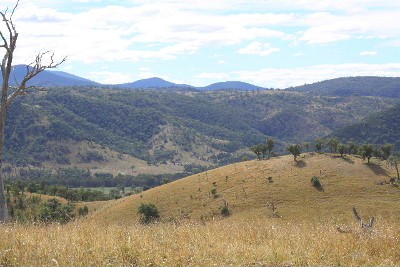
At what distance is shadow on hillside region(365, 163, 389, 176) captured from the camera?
290 feet

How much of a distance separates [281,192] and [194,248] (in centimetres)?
7836

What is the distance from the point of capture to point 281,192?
85625mm

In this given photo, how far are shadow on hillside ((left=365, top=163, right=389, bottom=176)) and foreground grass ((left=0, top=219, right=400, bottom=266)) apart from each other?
8439 cm

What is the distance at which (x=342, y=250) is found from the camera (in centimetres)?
961

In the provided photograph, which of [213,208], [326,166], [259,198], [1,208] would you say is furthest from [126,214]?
[1,208]

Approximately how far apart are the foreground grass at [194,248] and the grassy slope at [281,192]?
6329 cm

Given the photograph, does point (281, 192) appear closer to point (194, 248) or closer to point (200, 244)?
point (200, 244)

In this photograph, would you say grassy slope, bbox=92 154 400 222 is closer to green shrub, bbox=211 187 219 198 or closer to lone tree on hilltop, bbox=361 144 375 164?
green shrub, bbox=211 187 219 198

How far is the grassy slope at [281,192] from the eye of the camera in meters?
77.3

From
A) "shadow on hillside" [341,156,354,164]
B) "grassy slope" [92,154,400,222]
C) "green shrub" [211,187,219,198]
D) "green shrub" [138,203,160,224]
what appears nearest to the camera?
"grassy slope" [92,154,400,222]

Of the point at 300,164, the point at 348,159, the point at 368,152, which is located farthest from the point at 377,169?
the point at 300,164

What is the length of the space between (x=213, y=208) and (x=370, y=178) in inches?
1332

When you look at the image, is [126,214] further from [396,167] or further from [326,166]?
[396,167]

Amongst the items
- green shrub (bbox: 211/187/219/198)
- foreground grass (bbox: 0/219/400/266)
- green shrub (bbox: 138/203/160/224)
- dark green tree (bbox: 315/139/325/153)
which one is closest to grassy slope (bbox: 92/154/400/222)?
green shrub (bbox: 211/187/219/198)
